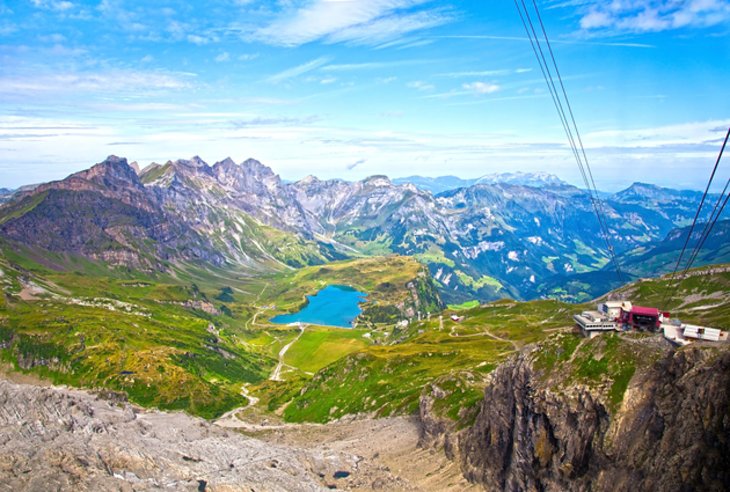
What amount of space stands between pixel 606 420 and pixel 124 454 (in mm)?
70007

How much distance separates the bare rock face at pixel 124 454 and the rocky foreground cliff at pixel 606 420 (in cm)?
3412

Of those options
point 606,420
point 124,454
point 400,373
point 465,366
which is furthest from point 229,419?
point 606,420

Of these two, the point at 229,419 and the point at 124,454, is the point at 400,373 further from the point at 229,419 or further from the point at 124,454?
the point at 124,454

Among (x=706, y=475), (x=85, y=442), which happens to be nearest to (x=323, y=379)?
(x=85, y=442)

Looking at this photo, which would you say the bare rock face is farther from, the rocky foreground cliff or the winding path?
the winding path

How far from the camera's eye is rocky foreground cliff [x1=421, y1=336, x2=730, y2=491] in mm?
44719

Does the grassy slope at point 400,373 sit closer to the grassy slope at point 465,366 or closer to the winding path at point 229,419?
the grassy slope at point 465,366

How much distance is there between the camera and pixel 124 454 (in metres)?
80.2

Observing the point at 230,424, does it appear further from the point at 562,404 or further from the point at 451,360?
the point at 562,404

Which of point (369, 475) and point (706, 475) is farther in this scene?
point (369, 475)

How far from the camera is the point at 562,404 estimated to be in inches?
2562

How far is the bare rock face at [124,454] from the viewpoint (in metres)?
68.6

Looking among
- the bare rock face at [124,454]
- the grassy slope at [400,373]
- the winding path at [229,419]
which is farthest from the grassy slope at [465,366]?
the bare rock face at [124,454]

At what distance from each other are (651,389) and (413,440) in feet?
194
